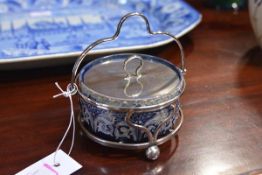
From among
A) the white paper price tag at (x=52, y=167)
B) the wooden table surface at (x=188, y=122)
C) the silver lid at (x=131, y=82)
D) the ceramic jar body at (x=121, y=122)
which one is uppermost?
the silver lid at (x=131, y=82)

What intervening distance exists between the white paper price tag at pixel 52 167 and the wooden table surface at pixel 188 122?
13mm

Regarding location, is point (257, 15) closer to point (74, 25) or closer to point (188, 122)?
point (188, 122)

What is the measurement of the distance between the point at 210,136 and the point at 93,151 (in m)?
0.15

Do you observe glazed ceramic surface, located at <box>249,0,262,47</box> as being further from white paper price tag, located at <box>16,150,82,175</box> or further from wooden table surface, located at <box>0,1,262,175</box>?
white paper price tag, located at <box>16,150,82,175</box>

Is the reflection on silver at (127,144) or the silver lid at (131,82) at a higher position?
the silver lid at (131,82)

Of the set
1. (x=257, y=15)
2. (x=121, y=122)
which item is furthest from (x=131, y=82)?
(x=257, y=15)

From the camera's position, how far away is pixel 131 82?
434 millimetres

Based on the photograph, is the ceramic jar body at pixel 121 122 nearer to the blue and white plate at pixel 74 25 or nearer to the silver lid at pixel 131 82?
the silver lid at pixel 131 82

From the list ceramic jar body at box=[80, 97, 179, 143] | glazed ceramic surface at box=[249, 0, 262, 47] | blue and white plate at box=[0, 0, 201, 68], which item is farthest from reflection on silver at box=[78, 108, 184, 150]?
glazed ceramic surface at box=[249, 0, 262, 47]

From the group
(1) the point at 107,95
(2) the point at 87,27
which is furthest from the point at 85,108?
(2) the point at 87,27

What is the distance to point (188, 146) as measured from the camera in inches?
18.3

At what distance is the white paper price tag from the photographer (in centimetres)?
41

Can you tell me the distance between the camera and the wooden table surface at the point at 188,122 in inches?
17.1

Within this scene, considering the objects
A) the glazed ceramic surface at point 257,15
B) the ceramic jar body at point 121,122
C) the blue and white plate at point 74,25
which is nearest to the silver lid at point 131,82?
the ceramic jar body at point 121,122
